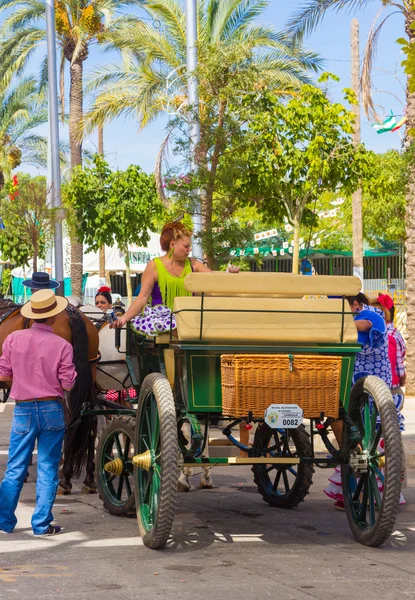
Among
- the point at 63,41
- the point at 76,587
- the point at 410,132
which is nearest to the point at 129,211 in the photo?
the point at 63,41

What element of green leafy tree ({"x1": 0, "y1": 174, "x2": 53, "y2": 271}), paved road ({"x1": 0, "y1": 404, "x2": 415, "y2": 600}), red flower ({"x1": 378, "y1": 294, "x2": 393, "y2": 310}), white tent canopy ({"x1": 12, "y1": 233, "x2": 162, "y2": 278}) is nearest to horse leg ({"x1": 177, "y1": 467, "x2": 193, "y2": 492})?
paved road ({"x1": 0, "y1": 404, "x2": 415, "y2": 600})

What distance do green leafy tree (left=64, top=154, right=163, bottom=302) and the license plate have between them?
28.5 meters

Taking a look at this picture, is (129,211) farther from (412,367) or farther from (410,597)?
(410,597)

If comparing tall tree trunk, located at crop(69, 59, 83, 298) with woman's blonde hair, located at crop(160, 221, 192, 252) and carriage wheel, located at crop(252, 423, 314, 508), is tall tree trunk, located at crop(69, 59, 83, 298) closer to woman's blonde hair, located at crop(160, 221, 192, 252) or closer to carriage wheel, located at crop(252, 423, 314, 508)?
carriage wheel, located at crop(252, 423, 314, 508)

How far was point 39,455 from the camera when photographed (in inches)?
308

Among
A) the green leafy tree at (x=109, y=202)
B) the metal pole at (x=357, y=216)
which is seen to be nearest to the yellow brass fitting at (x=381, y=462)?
the metal pole at (x=357, y=216)

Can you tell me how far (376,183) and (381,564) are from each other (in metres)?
15.5

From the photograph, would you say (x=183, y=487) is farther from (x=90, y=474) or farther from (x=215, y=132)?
(x=215, y=132)

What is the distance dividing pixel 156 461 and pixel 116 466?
109 centimetres

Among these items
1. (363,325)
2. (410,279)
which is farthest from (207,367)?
(410,279)

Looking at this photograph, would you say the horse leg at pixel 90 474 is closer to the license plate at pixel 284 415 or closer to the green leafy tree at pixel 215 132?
the license plate at pixel 284 415

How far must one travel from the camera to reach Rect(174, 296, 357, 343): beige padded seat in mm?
7230

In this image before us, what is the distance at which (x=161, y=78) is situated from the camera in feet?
91.2

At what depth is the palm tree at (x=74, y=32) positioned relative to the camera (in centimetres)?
3294
